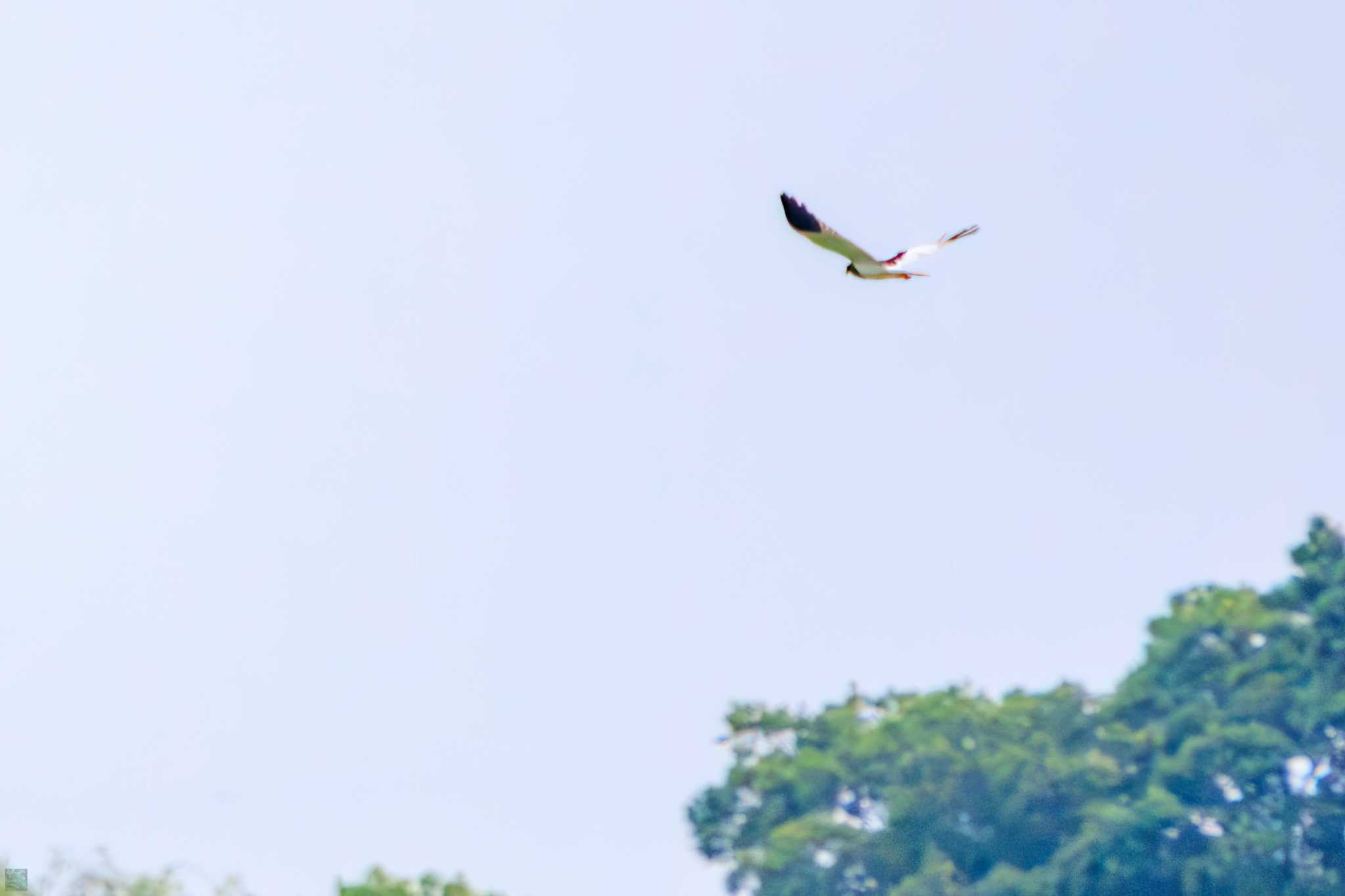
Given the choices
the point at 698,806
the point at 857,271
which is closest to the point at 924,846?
the point at 698,806

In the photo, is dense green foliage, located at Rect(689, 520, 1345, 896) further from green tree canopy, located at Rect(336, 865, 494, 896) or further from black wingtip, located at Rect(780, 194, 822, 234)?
black wingtip, located at Rect(780, 194, 822, 234)

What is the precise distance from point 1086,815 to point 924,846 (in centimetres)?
414

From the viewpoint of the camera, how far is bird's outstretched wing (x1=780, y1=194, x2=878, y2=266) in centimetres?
1634

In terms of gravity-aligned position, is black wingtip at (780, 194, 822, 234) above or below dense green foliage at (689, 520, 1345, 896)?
below

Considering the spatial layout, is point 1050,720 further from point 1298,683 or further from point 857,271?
point 857,271

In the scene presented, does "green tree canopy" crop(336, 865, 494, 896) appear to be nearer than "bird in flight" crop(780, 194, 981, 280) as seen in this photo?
No

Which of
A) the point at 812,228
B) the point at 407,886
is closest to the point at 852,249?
the point at 812,228

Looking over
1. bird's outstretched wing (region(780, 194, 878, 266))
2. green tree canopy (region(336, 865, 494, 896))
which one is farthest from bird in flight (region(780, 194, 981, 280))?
green tree canopy (region(336, 865, 494, 896))

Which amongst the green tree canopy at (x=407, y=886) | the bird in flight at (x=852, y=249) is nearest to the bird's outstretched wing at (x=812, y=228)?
the bird in flight at (x=852, y=249)

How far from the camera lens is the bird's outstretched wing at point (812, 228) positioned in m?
16.3

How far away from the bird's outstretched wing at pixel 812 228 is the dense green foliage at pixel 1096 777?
42.5 meters

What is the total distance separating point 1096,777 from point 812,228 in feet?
151

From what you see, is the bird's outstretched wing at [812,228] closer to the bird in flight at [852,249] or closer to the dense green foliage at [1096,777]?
the bird in flight at [852,249]

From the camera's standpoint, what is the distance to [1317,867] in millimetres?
58781
